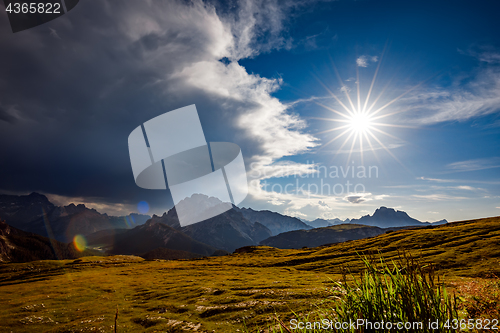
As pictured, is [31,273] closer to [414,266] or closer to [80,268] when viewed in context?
[80,268]

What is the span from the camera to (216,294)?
43625mm

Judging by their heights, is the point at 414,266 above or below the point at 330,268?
above

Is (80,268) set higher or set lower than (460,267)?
lower

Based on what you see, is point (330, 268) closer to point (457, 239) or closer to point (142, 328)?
point (457, 239)

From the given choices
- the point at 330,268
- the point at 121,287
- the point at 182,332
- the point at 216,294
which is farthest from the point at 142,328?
the point at 330,268

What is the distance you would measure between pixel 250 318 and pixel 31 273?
12440cm

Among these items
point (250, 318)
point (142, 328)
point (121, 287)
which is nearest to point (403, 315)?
point (250, 318)

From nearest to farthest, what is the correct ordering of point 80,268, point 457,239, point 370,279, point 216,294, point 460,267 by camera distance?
point 370,279 < point 216,294 < point 460,267 < point 457,239 < point 80,268

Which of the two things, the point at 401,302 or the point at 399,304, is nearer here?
the point at 399,304

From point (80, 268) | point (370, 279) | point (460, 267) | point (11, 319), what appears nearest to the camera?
point (370, 279)

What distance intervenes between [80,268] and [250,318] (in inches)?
4751

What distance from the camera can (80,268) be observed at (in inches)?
4390

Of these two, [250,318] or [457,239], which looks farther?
[457,239]

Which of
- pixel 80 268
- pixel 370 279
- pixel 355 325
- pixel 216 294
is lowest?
pixel 80 268
